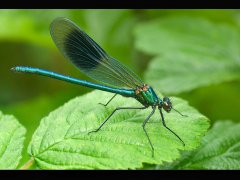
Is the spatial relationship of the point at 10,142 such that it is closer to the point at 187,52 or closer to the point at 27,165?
the point at 27,165

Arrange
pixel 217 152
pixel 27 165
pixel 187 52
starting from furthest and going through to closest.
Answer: pixel 187 52
pixel 217 152
pixel 27 165

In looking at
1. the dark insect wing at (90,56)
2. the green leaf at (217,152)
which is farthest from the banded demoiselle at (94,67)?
the green leaf at (217,152)

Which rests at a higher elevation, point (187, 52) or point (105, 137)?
point (187, 52)

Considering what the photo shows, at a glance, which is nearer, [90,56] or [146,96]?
[146,96]

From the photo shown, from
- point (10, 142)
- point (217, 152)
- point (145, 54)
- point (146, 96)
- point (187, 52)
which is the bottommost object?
point (217, 152)

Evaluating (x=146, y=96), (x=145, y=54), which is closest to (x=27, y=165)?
(x=146, y=96)

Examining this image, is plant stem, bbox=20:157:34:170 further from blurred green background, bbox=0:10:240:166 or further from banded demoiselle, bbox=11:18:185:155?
blurred green background, bbox=0:10:240:166
